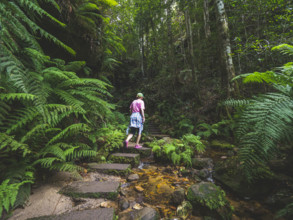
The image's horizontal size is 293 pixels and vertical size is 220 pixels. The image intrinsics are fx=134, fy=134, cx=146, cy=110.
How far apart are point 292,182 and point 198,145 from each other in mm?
2220

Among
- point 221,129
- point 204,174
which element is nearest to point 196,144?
point 204,174

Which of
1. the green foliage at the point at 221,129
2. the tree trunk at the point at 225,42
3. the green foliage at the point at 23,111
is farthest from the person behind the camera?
the green foliage at the point at 221,129

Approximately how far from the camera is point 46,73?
2172 millimetres

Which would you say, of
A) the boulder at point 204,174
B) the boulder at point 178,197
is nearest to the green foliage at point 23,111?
the boulder at point 178,197

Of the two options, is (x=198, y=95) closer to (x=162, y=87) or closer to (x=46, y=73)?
(x=162, y=87)

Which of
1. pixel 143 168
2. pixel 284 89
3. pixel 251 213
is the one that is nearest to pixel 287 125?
pixel 284 89

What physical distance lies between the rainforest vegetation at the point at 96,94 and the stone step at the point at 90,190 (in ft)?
1.06

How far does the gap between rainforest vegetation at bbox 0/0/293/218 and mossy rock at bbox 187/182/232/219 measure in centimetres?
61

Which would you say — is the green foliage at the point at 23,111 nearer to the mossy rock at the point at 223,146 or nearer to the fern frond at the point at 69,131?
the fern frond at the point at 69,131

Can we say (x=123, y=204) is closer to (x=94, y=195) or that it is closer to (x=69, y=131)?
(x=94, y=195)

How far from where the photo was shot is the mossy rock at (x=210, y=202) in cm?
175

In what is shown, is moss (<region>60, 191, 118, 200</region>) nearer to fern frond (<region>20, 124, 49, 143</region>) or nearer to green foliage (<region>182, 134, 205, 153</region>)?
fern frond (<region>20, 124, 49, 143</region>)

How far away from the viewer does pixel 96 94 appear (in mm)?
4094

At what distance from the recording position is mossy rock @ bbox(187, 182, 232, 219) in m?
1.75
